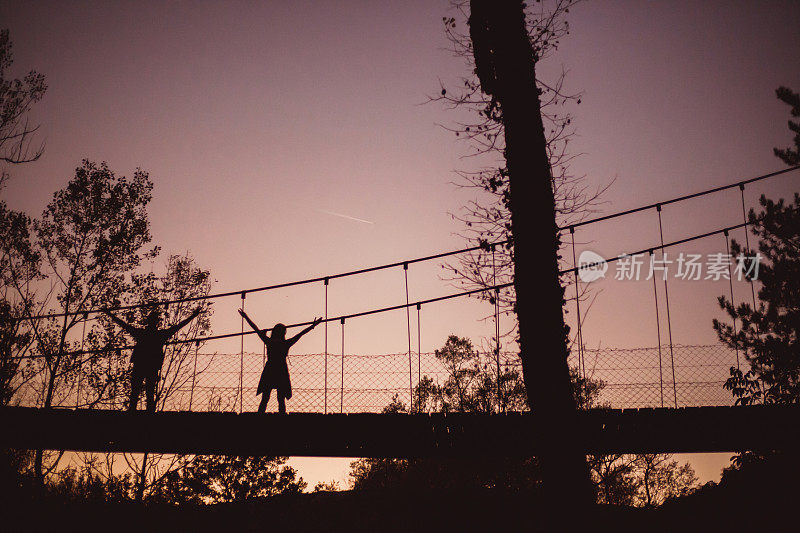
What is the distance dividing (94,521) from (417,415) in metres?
9.53

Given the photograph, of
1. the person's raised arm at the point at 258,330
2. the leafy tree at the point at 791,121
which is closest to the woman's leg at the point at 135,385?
the person's raised arm at the point at 258,330

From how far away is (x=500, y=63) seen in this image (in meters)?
4.06

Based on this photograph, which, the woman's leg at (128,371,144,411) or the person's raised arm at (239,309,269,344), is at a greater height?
the person's raised arm at (239,309,269,344)

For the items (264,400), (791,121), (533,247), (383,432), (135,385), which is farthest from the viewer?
(791,121)

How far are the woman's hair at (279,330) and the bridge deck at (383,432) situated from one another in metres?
1.10

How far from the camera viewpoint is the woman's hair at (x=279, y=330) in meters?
6.34

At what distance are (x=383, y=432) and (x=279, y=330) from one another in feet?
6.15

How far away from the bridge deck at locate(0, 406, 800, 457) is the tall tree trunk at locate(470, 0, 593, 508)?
1.58 metres

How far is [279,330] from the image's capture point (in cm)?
636

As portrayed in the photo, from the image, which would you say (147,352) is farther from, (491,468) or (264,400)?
(491,468)

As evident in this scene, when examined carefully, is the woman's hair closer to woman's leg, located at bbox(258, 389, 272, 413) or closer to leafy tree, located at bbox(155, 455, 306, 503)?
woman's leg, located at bbox(258, 389, 272, 413)

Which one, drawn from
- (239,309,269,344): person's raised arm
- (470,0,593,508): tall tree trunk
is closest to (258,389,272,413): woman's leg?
(239,309,269,344): person's raised arm

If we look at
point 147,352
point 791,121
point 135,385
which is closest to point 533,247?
point 147,352

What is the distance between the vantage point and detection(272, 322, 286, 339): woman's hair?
20.8 ft
